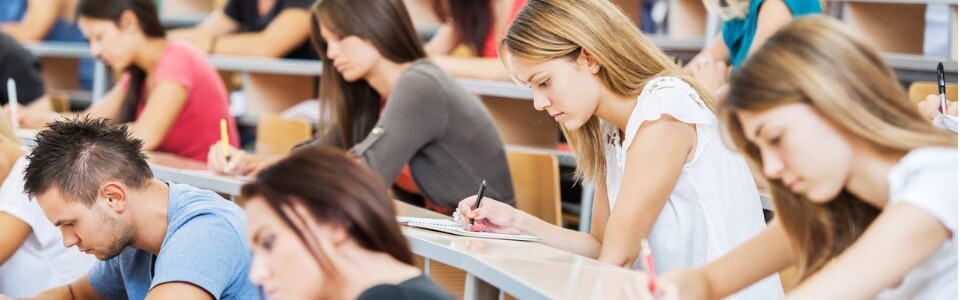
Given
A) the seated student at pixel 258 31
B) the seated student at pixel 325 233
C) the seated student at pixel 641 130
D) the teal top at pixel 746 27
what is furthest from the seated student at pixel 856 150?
the seated student at pixel 258 31

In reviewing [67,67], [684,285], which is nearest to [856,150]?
[684,285]

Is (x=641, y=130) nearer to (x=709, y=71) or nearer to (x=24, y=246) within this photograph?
(x=709, y=71)

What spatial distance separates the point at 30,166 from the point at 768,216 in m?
1.58

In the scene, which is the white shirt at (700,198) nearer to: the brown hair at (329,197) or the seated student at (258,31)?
the brown hair at (329,197)

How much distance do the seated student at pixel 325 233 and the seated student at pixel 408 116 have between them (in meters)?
1.49

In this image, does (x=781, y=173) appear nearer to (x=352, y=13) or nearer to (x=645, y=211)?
(x=645, y=211)

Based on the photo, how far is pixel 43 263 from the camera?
98.4 inches

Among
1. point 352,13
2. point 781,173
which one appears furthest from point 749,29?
point 781,173

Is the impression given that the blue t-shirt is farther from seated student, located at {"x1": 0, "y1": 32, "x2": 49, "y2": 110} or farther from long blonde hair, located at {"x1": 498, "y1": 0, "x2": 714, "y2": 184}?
seated student, located at {"x1": 0, "y1": 32, "x2": 49, "y2": 110}

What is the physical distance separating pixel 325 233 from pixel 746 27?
2038 millimetres

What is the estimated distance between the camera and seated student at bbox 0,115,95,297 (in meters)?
2.40

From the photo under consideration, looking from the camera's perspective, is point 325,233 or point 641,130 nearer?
point 325,233

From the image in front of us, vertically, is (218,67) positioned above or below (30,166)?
below

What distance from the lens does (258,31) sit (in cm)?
492
